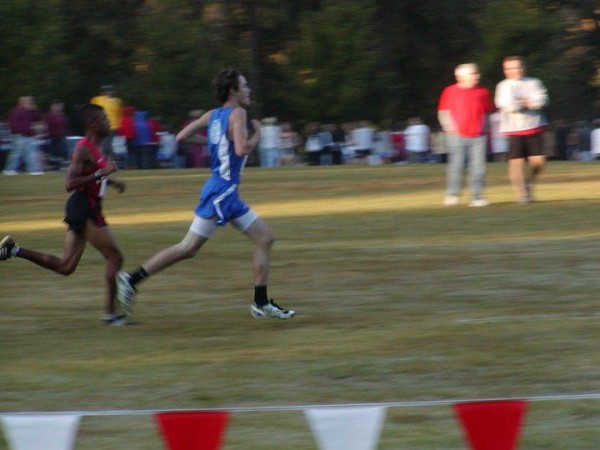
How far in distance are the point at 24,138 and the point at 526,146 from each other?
14384mm

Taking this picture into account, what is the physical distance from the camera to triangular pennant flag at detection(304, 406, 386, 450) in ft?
16.0

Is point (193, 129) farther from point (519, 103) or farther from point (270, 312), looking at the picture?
point (519, 103)

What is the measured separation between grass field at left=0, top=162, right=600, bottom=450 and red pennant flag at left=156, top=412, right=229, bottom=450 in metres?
1.34

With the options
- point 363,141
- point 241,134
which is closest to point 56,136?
point 363,141

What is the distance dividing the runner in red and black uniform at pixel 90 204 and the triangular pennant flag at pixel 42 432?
428cm

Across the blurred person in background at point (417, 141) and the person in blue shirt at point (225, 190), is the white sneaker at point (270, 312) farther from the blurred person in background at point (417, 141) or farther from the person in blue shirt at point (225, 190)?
the blurred person in background at point (417, 141)

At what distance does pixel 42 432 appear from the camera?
4.84 metres

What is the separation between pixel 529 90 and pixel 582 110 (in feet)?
107

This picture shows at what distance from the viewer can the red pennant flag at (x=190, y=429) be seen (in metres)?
4.86

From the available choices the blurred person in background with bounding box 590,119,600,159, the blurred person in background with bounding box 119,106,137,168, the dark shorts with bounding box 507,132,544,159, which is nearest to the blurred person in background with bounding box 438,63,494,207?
the dark shorts with bounding box 507,132,544,159

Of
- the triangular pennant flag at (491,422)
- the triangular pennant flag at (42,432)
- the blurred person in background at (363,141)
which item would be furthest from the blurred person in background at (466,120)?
the blurred person in background at (363,141)

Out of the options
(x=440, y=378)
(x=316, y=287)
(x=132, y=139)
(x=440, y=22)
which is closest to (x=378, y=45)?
(x=440, y=22)

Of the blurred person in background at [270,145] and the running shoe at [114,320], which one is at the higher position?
the running shoe at [114,320]

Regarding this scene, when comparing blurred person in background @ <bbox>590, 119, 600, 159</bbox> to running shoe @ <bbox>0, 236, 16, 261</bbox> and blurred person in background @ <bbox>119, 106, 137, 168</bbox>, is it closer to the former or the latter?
blurred person in background @ <bbox>119, 106, 137, 168</bbox>
